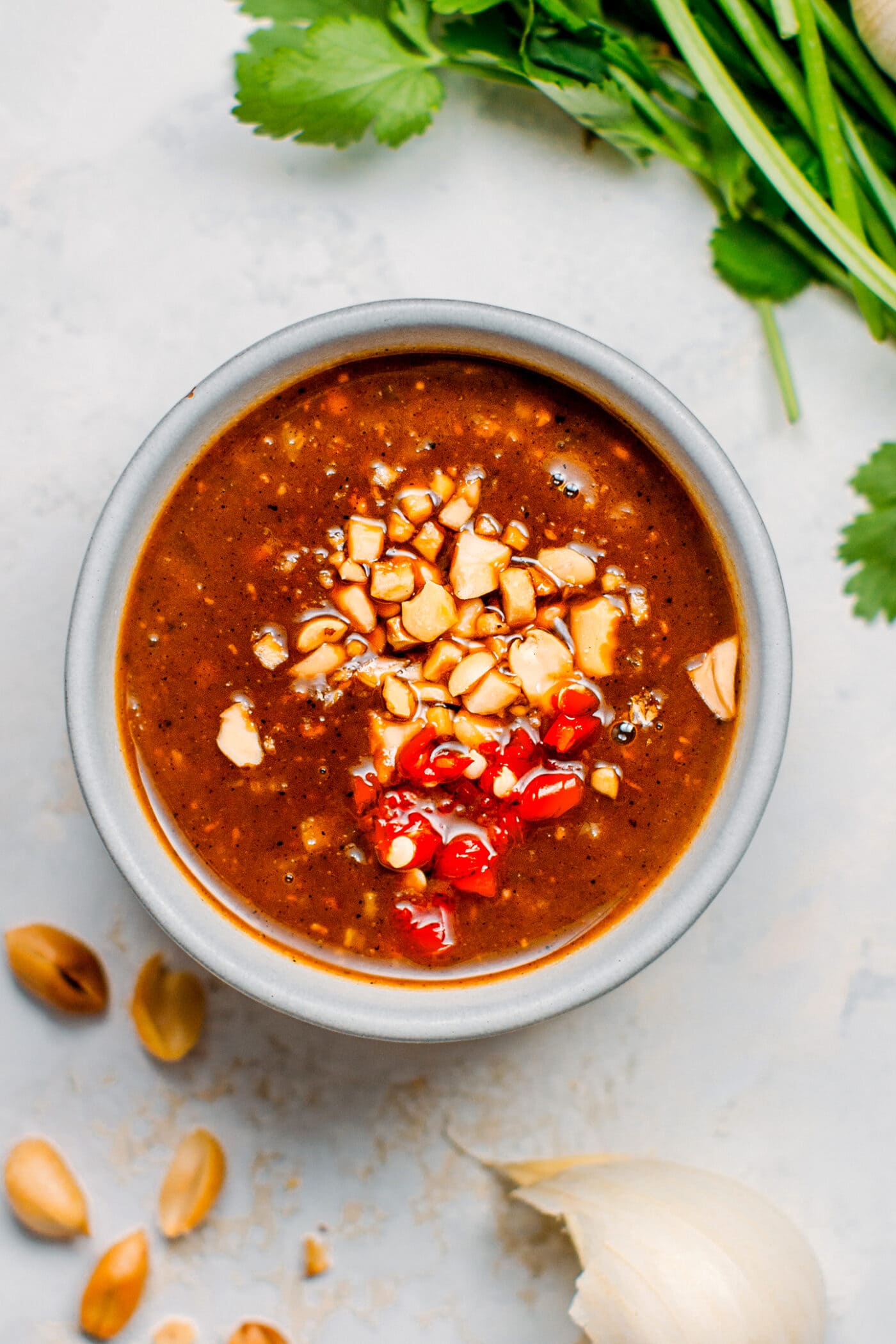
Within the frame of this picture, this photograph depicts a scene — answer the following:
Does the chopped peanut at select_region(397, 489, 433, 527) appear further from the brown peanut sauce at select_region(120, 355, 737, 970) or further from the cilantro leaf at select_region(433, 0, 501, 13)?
the cilantro leaf at select_region(433, 0, 501, 13)

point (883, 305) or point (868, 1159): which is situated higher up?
point (883, 305)

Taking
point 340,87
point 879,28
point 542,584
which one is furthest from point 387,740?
point 879,28

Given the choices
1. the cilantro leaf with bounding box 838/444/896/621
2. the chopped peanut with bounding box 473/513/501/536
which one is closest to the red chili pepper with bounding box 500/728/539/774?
the chopped peanut with bounding box 473/513/501/536

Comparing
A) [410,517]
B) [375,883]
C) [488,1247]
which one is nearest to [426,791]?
[375,883]

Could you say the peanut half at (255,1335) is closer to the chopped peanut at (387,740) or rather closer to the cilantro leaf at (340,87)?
the chopped peanut at (387,740)

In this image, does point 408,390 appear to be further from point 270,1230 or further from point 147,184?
point 270,1230

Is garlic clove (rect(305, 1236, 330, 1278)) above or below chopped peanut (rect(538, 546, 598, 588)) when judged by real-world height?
below

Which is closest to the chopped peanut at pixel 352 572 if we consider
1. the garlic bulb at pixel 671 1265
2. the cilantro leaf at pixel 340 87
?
the cilantro leaf at pixel 340 87
